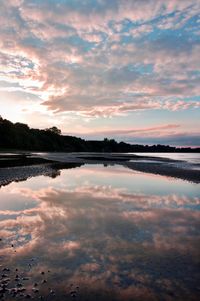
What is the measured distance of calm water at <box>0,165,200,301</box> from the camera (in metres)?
6.03

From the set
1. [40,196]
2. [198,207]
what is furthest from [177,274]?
[40,196]

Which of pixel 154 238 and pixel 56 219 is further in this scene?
pixel 56 219

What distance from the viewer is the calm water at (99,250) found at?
19.8 ft

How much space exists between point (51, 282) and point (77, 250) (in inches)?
77.5

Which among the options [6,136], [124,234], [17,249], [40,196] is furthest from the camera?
[6,136]

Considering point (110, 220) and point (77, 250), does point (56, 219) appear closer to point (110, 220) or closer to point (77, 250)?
point (110, 220)

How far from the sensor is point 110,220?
11.8 meters

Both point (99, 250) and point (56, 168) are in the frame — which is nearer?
point (99, 250)

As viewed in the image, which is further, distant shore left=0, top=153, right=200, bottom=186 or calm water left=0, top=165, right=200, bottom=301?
distant shore left=0, top=153, right=200, bottom=186

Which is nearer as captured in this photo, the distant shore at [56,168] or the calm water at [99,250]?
the calm water at [99,250]

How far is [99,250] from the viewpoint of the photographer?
8.22 metres

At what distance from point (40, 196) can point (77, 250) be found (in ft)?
31.1

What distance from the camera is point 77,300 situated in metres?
5.55

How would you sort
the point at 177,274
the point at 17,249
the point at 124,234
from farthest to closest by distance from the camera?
the point at 124,234 → the point at 17,249 → the point at 177,274
